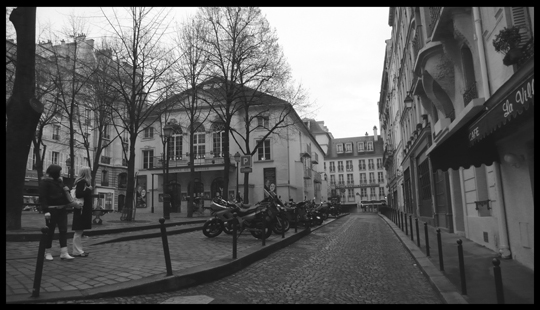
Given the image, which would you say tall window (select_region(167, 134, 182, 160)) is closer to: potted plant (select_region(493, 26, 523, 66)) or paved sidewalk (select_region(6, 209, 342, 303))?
paved sidewalk (select_region(6, 209, 342, 303))

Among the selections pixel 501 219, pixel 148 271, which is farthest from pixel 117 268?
pixel 501 219

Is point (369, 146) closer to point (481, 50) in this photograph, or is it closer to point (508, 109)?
point (481, 50)

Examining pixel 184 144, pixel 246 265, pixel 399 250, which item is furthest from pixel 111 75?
pixel 184 144

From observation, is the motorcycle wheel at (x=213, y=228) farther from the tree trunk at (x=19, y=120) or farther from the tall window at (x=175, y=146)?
the tall window at (x=175, y=146)

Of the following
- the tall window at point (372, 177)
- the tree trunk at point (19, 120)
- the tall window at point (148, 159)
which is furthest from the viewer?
the tall window at point (372, 177)

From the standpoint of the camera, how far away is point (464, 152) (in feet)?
26.7

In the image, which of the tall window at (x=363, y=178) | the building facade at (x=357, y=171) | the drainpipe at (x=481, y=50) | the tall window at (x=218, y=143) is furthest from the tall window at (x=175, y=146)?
the tall window at (x=363, y=178)

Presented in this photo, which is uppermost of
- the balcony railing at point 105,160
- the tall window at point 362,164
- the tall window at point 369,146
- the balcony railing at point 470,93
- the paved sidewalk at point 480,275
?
the tall window at point 369,146

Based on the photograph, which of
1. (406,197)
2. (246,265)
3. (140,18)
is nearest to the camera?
(246,265)

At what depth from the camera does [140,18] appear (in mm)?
17062

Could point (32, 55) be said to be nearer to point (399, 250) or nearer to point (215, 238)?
point (215, 238)

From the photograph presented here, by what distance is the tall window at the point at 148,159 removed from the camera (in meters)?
41.6

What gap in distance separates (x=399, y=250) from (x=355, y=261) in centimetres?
246

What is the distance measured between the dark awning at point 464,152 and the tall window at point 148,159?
36.9m
